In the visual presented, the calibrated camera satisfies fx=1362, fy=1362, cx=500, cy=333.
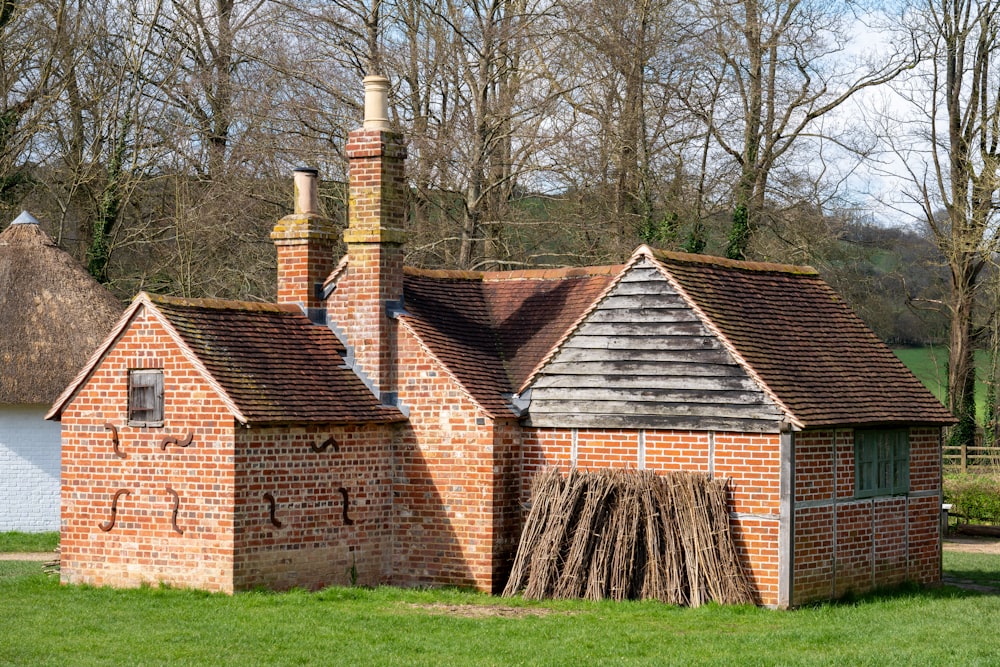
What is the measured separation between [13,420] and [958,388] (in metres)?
25.9

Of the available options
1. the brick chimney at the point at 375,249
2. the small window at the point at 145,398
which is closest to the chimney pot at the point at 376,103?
the brick chimney at the point at 375,249

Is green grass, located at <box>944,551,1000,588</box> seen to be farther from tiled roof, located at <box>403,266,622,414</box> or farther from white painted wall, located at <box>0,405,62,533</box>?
Result: white painted wall, located at <box>0,405,62,533</box>

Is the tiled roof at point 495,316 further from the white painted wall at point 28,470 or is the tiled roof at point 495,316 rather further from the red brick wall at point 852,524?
the white painted wall at point 28,470

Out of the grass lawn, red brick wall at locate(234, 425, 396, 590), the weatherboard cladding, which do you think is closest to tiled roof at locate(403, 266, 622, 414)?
the weatherboard cladding

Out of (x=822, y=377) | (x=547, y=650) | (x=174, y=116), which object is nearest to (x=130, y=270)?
(x=174, y=116)

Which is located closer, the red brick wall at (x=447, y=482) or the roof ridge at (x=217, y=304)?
the roof ridge at (x=217, y=304)

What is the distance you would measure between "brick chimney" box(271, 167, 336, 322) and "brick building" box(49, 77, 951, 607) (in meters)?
0.03

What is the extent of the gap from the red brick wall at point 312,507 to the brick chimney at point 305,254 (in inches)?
85.9

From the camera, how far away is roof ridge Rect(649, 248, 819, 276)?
1714cm

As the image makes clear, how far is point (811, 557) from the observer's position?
52.4 ft

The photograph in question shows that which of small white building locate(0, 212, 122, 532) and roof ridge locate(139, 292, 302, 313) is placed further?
small white building locate(0, 212, 122, 532)

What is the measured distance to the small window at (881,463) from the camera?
16922 millimetres

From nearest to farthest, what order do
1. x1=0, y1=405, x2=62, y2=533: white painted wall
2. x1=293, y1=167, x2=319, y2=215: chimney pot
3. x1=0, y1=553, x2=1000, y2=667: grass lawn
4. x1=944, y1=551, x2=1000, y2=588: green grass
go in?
x1=0, y1=553, x2=1000, y2=667: grass lawn
x1=293, y1=167, x2=319, y2=215: chimney pot
x1=944, y1=551, x2=1000, y2=588: green grass
x1=0, y1=405, x2=62, y2=533: white painted wall

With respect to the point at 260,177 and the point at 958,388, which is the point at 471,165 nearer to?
the point at 260,177
